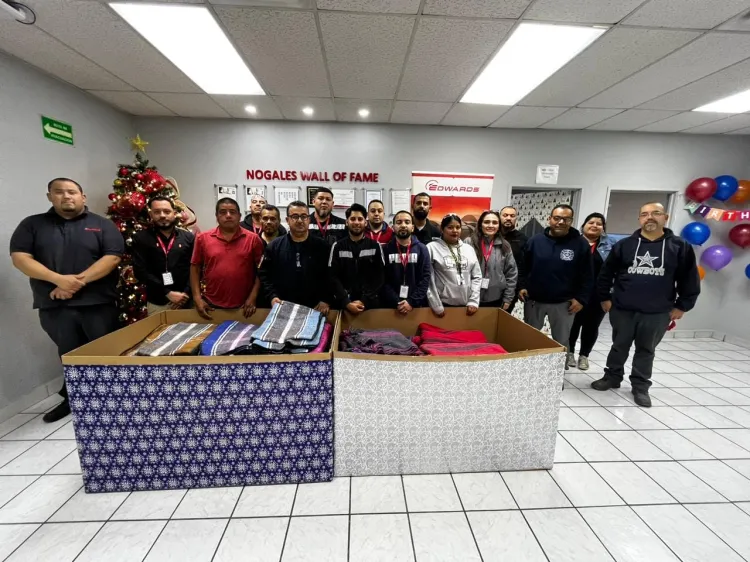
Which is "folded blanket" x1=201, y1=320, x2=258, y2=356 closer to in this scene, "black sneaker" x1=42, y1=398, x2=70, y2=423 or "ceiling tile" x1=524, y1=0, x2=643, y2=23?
"black sneaker" x1=42, y1=398, x2=70, y2=423

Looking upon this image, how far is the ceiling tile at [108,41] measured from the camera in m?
2.15

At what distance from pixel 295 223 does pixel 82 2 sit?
199 centimetres

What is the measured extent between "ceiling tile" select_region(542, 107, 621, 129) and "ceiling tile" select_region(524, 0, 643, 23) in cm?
184

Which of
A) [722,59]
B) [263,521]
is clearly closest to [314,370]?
[263,521]

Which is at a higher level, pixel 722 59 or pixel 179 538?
pixel 722 59

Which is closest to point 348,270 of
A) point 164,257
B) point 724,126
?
point 164,257

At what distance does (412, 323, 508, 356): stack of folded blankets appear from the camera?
1947 mm

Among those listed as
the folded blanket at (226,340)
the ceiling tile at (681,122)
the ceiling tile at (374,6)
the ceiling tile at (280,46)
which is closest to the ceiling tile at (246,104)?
the ceiling tile at (280,46)

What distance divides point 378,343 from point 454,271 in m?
1.20

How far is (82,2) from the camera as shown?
2.08 m

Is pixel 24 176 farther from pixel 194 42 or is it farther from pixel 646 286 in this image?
pixel 646 286

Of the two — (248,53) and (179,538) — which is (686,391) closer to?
(179,538)

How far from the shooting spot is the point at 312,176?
4535mm

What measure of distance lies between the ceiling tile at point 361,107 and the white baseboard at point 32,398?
4.17m
